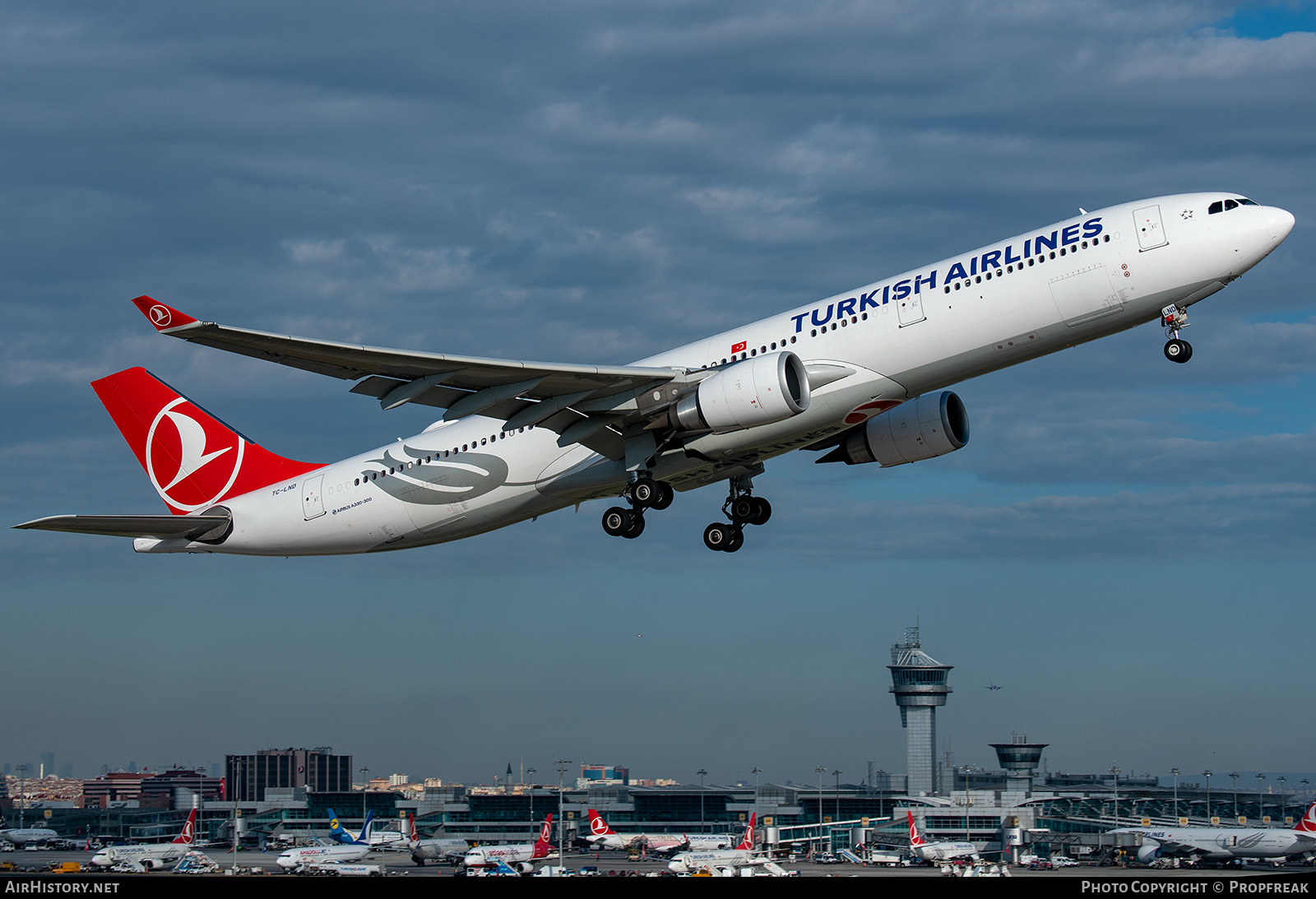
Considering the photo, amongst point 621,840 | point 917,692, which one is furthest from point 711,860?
point 917,692

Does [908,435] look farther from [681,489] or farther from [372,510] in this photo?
[372,510]

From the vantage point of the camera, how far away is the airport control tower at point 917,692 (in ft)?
541

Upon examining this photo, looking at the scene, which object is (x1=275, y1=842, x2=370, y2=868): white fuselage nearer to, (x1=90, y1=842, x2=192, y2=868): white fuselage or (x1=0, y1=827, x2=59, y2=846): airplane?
(x1=90, y1=842, x2=192, y2=868): white fuselage

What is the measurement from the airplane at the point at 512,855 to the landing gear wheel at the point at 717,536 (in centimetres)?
2037

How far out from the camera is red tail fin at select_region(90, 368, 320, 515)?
39.0 m

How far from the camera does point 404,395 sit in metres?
29.7

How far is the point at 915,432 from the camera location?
35094 mm

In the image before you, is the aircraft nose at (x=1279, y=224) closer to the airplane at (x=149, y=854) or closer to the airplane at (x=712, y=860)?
the airplane at (x=712, y=860)

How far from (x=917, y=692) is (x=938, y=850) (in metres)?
113

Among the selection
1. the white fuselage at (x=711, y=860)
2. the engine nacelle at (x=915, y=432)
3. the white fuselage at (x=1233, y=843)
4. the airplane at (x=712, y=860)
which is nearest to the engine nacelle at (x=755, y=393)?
the engine nacelle at (x=915, y=432)

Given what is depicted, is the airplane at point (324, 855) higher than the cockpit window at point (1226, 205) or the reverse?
the reverse

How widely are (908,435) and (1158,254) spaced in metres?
9.16

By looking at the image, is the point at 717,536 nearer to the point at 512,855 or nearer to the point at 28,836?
the point at 512,855
